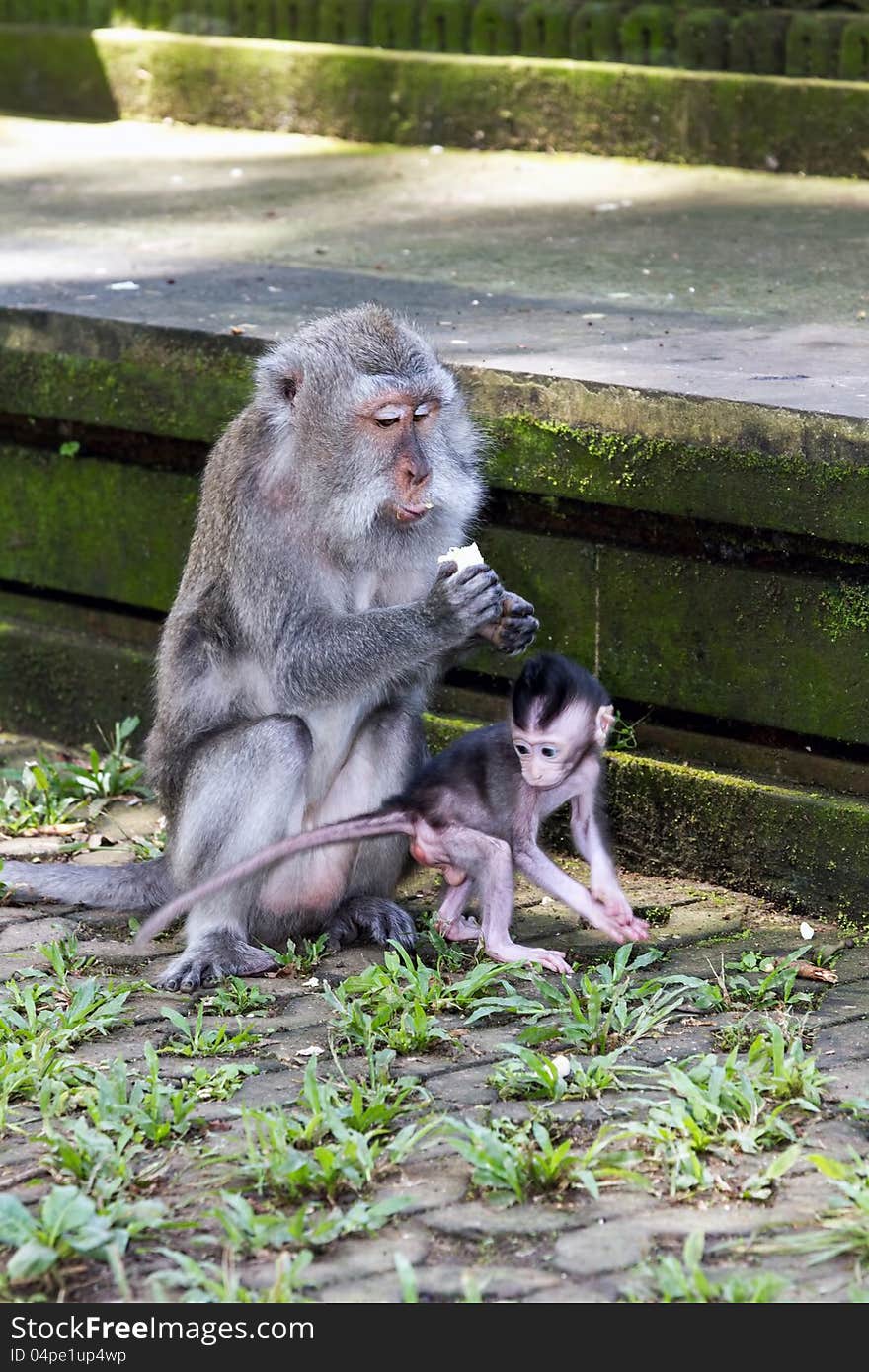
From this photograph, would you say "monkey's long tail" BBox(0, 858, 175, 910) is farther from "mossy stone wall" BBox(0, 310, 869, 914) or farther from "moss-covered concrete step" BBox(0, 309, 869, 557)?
"moss-covered concrete step" BBox(0, 309, 869, 557)

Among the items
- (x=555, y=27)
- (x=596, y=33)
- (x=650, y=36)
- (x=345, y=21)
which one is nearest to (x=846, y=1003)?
(x=650, y=36)

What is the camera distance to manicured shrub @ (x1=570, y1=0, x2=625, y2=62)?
27.2 ft

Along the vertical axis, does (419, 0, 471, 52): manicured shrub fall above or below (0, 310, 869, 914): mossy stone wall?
above

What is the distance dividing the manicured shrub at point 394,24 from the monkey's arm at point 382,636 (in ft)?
15.9

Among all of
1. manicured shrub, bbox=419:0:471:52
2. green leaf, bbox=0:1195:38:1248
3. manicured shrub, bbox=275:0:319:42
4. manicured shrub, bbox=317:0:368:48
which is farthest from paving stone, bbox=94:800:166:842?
manicured shrub, bbox=275:0:319:42

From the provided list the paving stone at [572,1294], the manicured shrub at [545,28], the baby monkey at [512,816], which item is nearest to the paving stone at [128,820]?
the baby monkey at [512,816]

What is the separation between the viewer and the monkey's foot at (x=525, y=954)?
4.51m

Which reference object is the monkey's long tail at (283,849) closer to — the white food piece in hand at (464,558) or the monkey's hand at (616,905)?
the monkey's hand at (616,905)

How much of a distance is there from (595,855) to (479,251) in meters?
3.05

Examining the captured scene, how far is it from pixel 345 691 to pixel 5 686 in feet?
7.00

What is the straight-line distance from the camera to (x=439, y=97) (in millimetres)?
8758

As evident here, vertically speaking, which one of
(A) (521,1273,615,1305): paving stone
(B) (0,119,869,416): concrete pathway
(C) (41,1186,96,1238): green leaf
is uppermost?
(B) (0,119,869,416): concrete pathway

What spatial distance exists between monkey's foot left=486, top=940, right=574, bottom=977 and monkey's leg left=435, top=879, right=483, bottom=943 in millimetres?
Result: 184

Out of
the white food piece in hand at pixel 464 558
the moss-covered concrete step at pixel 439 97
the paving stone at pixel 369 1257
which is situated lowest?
the paving stone at pixel 369 1257
